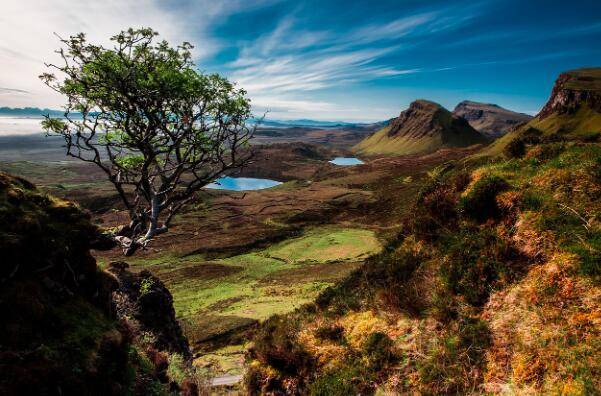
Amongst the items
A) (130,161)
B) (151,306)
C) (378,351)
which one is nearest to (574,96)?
(378,351)

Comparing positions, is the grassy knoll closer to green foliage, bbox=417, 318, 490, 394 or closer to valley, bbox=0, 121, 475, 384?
valley, bbox=0, 121, 475, 384

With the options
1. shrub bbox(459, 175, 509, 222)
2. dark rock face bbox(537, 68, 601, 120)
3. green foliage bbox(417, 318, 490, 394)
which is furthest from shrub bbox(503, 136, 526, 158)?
dark rock face bbox(537, 68, 601, 120)

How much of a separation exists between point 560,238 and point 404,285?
5417 millimetres

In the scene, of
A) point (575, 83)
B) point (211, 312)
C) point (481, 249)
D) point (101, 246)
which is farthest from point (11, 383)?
point (575, 83)

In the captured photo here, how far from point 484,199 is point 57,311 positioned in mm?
13869

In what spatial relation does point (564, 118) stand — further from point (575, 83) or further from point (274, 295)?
point (274, 295)

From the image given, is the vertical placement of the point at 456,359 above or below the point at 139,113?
below

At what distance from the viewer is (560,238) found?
10094mm

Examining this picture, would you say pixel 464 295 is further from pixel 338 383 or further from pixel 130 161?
pixel 130 161

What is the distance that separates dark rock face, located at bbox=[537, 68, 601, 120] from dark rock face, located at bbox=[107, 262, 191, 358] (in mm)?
205052

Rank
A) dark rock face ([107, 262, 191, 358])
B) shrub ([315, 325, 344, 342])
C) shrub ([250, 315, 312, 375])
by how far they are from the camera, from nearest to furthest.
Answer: shrub ([250, 315, 312, 375]) → shrub ([315, 325, 344, 342]) → dark rock face ([107, 262, 191, 358])

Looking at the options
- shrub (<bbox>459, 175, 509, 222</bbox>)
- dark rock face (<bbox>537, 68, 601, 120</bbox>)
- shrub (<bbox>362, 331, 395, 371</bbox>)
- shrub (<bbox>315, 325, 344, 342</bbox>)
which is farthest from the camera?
dark rock face (<bbox>537, 68, 601, 120</bbox>)

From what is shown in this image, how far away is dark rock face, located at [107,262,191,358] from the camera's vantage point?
19.0 metres

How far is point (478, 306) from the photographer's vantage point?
10.7m
